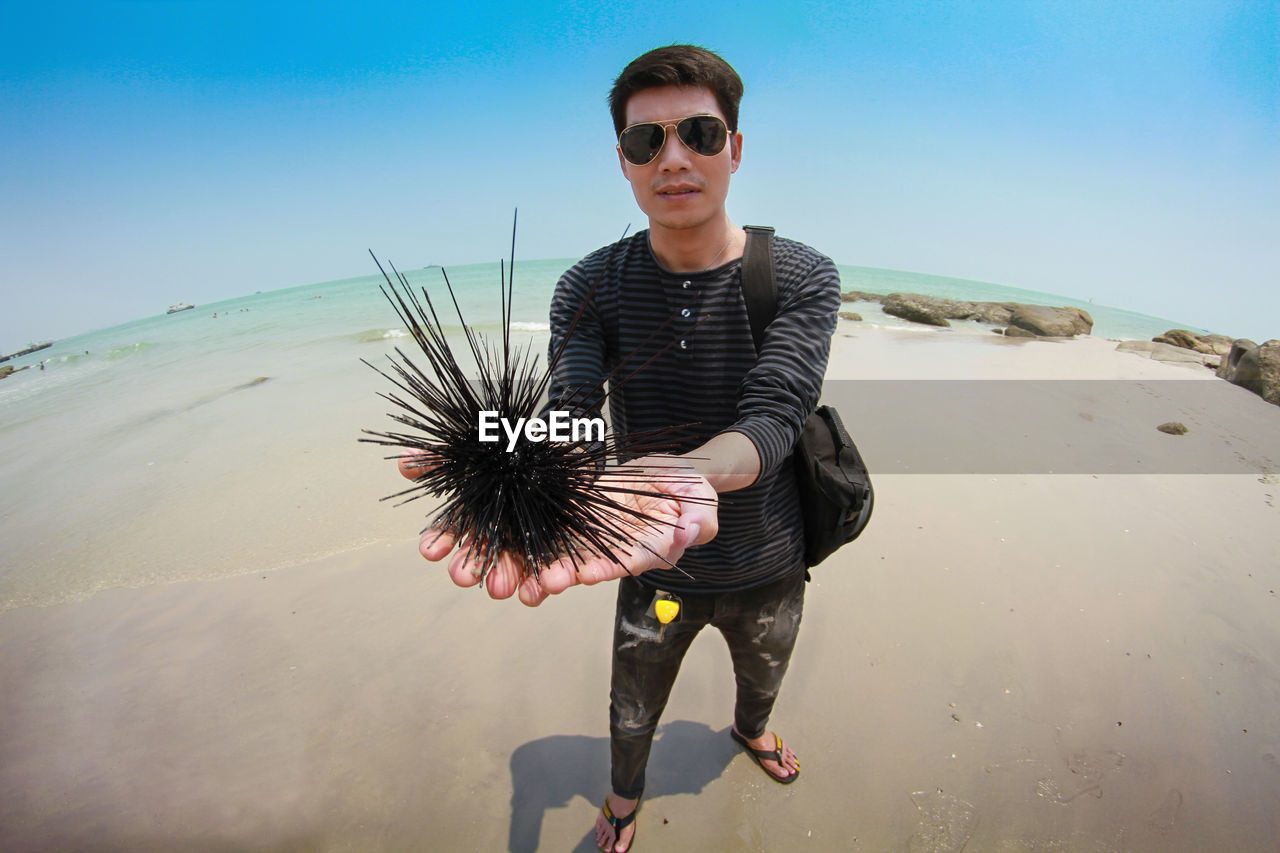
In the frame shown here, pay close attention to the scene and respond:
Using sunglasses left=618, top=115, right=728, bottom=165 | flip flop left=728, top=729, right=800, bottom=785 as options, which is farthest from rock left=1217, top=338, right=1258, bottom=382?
sunglasses left=618, top=115, right=728, bottom=165

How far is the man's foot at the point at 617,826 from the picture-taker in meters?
2.21

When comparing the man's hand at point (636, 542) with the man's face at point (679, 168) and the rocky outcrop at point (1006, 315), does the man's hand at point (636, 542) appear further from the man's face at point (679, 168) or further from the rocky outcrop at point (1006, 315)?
the rocky outcrop at point (1006, 315)

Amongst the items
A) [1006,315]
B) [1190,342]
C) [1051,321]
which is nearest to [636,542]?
[1051,321]

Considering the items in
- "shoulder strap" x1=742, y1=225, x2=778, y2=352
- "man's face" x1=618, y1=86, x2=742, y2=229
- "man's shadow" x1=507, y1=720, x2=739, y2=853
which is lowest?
"man's shadow" x1=507, y1=720, x2=739, y2=853

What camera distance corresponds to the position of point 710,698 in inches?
115

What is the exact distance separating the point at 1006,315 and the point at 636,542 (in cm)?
2161

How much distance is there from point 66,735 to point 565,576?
357cm

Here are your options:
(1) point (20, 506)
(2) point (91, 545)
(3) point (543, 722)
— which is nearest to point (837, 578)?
(3) point (543, 722)

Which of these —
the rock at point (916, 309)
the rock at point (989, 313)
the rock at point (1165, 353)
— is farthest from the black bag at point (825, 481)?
the rock at point (989, 313)

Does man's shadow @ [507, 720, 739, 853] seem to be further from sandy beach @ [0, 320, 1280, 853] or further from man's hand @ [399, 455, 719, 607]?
man's hand @ [399, 455, 719, 607]

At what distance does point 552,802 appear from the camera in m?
2.45

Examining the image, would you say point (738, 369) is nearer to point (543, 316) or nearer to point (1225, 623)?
point (1225, 623)

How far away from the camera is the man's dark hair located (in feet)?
5.05

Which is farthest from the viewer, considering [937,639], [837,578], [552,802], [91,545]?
[91,545]
